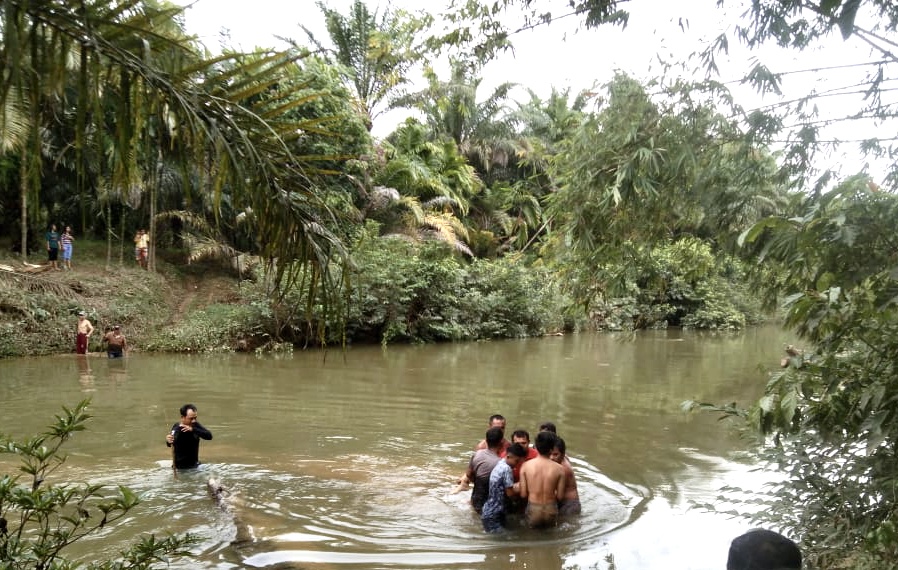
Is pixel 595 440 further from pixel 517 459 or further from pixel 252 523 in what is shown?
pixel 252 523

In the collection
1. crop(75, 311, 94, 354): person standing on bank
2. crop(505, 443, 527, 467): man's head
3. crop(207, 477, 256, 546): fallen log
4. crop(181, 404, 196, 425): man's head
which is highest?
crop(75, 311, 94, 354): person standing on bank

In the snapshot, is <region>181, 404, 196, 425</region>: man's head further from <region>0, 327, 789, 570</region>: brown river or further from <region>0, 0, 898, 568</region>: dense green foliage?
<region>0, 0, 898, 568</region>: dense green foliage

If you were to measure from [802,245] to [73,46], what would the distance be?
3.52m

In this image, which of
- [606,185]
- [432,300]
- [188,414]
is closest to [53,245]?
[432,300]

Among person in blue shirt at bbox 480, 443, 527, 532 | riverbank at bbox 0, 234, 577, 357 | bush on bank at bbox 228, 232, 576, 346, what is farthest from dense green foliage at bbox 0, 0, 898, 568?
bush on bank at bbox 228, 232, 576, 346

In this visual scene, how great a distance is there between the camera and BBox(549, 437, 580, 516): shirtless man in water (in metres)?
7.49

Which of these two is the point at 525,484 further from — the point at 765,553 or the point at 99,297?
the point at 99,297

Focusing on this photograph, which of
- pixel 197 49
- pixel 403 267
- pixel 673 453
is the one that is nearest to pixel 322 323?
pixel 197 49

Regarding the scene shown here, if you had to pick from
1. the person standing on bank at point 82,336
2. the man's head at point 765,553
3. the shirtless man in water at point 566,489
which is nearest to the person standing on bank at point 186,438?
the shirtless man in water at point 566,489

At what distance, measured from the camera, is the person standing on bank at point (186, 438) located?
835 cm

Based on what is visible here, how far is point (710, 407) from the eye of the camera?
4.98 m

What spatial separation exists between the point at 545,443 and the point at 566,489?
82cm

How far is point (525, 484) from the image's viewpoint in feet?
23.7

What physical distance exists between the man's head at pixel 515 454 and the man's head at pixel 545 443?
0.32 metres
